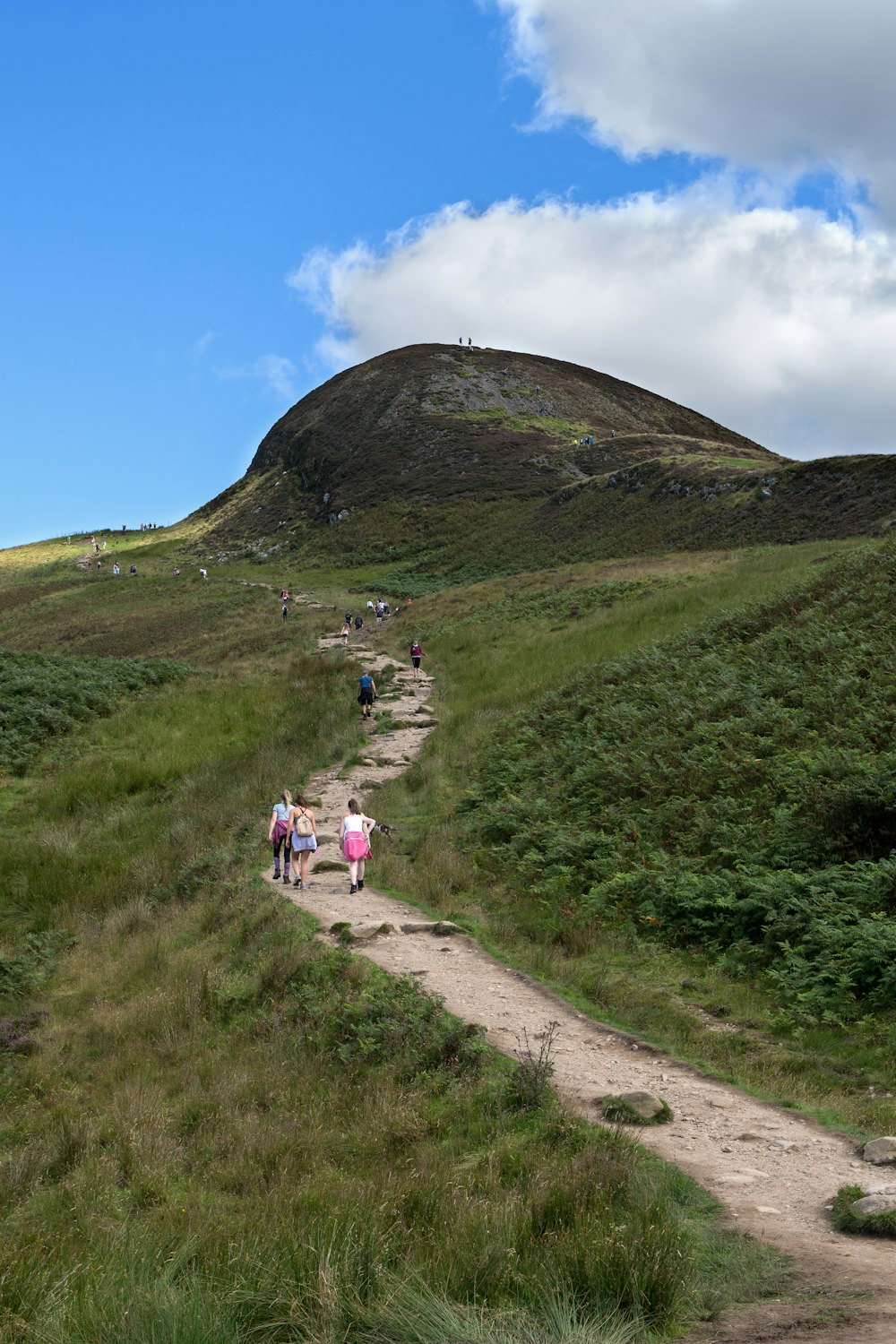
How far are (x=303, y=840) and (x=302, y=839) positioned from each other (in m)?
0.04

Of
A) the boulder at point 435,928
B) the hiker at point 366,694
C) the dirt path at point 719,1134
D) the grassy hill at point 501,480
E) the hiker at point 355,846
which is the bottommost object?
the dirt path at point 719,1134

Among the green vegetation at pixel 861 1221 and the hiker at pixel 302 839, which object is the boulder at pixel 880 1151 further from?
the hiker at pixel 302 839

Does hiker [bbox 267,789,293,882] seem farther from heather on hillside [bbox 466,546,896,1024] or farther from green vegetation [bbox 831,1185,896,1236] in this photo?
green vegetation [bbox 831,1185,896,1236]

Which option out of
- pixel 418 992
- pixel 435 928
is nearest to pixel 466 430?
pixel 435 928

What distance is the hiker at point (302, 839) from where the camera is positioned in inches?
594

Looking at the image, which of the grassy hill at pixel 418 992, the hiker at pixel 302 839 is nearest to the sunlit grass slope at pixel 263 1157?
the grassy hill at pixel 418 992

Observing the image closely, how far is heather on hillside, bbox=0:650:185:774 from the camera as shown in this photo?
25578mm

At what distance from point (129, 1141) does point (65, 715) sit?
73.3ft

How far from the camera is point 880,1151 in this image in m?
6.79

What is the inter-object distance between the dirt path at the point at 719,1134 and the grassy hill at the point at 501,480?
40.5 m

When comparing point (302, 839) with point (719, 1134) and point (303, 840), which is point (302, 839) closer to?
point (303, 840)

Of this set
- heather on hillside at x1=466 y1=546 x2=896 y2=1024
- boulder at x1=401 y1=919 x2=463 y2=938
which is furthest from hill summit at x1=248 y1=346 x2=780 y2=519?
boulder at x1=401 y1=919 x2=463 y2=938

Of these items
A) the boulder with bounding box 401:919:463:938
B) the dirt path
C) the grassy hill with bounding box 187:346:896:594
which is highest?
the grassy hill with bounding box 187:346:896:594

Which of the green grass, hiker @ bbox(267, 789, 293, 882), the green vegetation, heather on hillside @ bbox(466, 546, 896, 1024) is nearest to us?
the green vegetation
